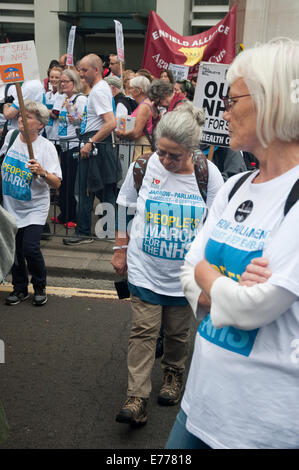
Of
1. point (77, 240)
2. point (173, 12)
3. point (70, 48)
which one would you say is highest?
point (173, 12)

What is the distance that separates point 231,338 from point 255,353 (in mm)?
90

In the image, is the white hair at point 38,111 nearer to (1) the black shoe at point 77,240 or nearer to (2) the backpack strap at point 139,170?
(2) the backpack strap at point 139,170

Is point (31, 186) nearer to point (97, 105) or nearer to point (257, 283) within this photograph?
point (97, 105)

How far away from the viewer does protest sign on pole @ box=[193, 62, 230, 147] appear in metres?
5.84

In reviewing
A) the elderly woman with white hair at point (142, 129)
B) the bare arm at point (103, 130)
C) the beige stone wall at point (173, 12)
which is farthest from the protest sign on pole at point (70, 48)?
the beige stone wall at point (173, 12)

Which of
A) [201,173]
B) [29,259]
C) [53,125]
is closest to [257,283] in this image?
[201,173]

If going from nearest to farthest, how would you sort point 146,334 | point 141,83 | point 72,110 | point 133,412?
point 133,412 → point 146,334 → point 141,83 → point 72,110

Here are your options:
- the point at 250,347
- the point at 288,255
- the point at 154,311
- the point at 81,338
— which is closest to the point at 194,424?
the point at 250,347

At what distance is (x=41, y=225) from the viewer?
17.2ft

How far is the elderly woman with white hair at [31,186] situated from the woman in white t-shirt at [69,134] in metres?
2.19

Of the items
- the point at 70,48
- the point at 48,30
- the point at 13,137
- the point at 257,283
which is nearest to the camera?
the point at 257,283

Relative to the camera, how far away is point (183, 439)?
184 cm

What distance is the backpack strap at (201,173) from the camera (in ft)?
11.0

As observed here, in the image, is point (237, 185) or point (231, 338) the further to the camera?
point (237, 185)
